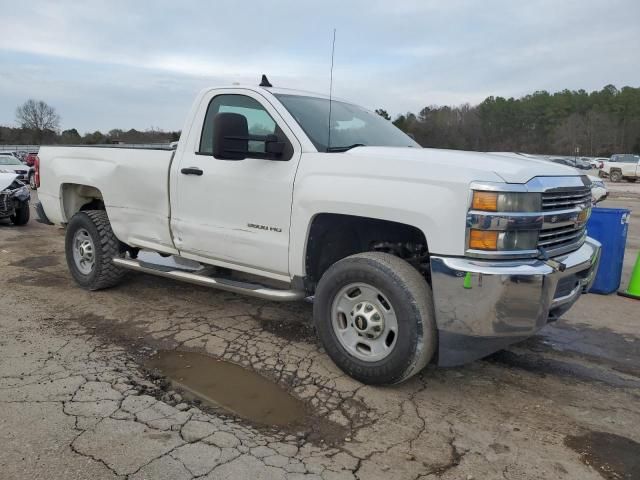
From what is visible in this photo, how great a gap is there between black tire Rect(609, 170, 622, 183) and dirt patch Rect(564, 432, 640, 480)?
116 ft

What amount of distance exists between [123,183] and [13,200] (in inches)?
276

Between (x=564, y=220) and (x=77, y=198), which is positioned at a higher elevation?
(x=564, y=220)

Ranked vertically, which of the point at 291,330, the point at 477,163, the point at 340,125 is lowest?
→ the point at 291,330

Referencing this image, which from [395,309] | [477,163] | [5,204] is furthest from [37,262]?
[477,163]

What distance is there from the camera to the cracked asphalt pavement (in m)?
2.83

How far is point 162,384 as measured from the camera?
12.3ft

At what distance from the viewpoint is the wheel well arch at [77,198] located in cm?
610

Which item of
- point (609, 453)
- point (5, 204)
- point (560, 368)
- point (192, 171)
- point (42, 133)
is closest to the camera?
point (609, 453)

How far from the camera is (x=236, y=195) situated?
434cm

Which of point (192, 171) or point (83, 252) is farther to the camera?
point (83, 252)

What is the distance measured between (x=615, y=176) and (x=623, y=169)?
780mm

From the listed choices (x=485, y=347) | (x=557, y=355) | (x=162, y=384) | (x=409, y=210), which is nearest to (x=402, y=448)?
(x=485, y=347)

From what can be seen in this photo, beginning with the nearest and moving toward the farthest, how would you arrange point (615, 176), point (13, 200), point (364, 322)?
1. point (364, 322)
2. point (13, 200)
3. point (615, 176)

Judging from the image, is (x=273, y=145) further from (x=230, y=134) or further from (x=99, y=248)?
(x=99, y=248)
